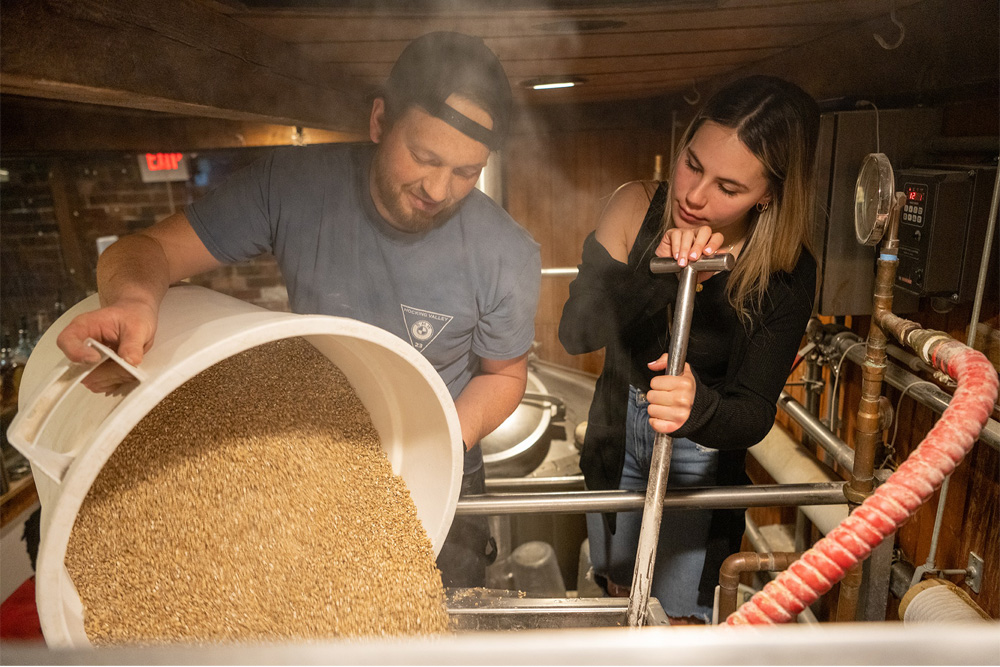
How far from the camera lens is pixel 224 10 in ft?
2.12

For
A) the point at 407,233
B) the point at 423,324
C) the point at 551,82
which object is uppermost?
the point at 551,82

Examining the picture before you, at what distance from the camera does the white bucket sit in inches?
17.7

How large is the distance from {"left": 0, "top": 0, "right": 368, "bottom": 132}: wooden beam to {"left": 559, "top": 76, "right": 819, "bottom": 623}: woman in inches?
15.2

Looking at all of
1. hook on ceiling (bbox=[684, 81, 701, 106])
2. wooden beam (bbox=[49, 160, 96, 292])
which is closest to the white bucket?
hook on ceiling (bbox=[684, 81, 701, 106])

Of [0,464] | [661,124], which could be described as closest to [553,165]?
[661,124]

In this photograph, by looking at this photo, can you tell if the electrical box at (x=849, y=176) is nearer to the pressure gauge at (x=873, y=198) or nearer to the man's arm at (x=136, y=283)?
the pressure gauge at (x=873, y=198)

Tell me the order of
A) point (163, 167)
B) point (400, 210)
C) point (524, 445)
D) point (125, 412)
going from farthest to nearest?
1. point (524, 445)
2. point (163, 167)
3. point (400, 210)
4. point (125, 412)

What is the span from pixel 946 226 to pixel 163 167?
1137mm

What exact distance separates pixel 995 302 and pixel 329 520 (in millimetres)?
937

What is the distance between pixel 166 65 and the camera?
0.60 meters

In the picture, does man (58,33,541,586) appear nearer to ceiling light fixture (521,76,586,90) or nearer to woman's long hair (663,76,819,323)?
ceiling light fixture (521,76,586,90)

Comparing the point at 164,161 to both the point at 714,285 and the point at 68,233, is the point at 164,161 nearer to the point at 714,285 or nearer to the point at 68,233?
the point at 68,233

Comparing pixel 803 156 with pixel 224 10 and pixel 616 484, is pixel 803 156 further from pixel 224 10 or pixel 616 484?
pixel 224 10

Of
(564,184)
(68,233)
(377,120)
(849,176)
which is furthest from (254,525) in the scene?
(68,233)
